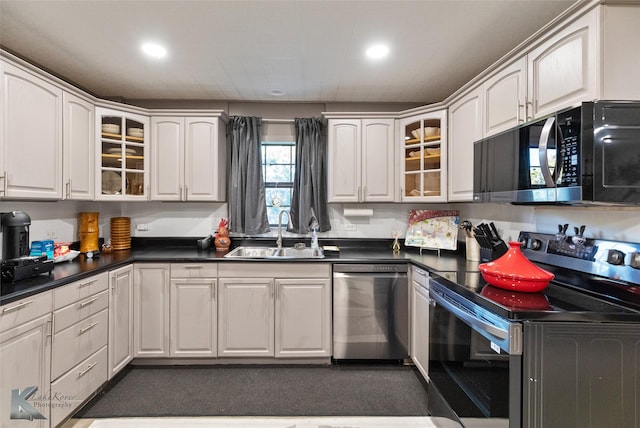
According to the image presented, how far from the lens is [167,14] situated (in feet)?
5.74

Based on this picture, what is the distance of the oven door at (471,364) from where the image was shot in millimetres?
1155

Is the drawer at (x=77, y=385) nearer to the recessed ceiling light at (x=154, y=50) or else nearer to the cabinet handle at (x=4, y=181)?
the cabinet handle at (x=4, y=181)

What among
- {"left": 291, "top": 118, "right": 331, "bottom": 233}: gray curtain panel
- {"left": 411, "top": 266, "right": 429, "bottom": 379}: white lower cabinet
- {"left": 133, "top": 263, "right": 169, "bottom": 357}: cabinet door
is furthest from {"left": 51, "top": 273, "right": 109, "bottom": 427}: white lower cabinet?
{"left": 411, "top": 266, "right": 429, "bottom": 379}: white lower cabinet

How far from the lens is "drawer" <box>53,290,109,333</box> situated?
5.67 ft

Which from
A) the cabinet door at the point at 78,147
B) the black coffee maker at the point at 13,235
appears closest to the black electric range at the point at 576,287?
the black coffee maker at the point at 13,235

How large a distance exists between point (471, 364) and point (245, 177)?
250 cm

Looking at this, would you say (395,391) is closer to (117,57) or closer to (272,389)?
(272,389)

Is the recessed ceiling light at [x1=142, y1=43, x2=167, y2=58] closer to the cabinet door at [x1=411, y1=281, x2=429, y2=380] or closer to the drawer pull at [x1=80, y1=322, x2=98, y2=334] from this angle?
the drawer pull at [x1=80, y1=322, x2=98, y2=334]

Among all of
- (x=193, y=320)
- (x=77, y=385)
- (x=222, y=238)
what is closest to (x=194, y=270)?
(x=193, y=320)

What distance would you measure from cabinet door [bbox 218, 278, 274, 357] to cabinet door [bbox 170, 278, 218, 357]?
2.7 inches

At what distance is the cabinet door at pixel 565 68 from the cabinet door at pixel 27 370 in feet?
9.45

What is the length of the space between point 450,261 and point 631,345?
4.12 ft

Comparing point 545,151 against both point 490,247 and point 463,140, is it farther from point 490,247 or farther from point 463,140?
point 463,140

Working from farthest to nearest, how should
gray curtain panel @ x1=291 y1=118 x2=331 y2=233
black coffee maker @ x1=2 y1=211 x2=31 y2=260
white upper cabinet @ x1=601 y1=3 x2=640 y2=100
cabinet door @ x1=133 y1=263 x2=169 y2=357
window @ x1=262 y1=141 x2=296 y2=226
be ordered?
1. window @ x1=262 y1=141 x2=296 y2=226
2. gray curtain panel @ x1=291 y1=118 x2=331 y2=233
3. cabinet door @ x1=133 y1=263 x2=169 y2=357
4. black coffee maker @ x1=2 y1=211 x2=31 y2=260
5. white upper cabinet @ x1=601 y1=3 x2=640 y2=100
